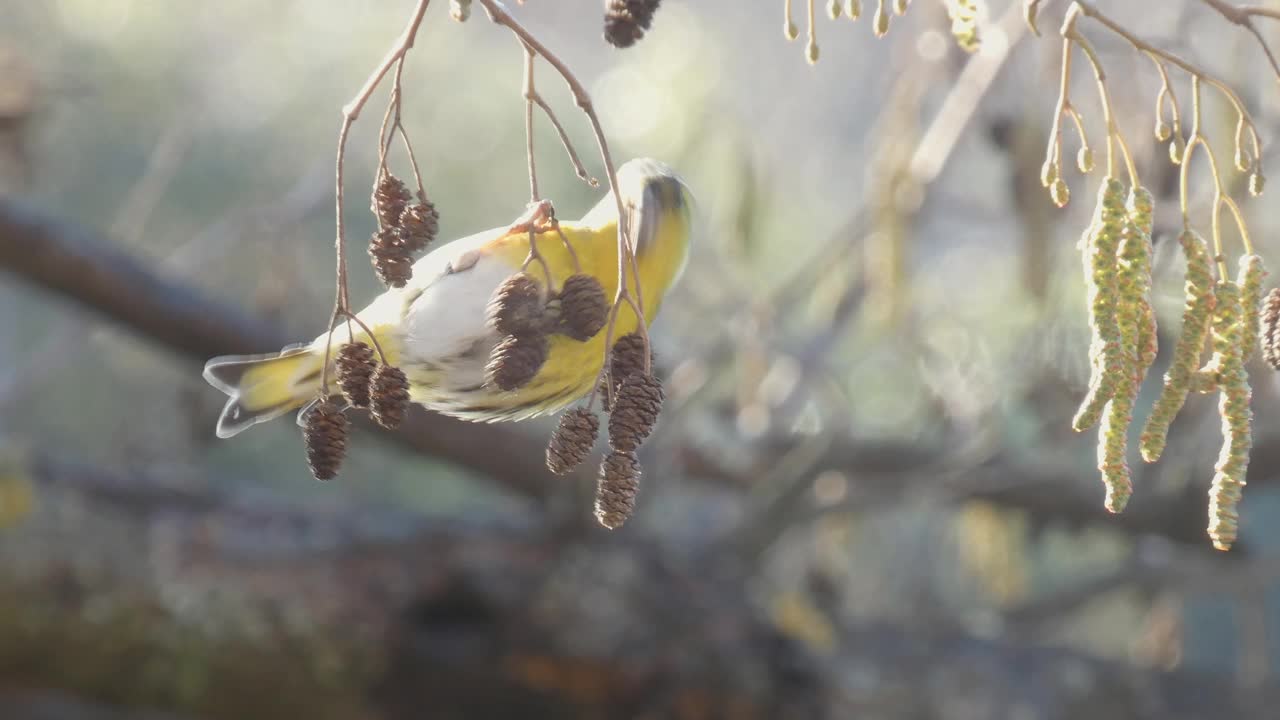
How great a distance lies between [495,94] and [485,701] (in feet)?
12.0

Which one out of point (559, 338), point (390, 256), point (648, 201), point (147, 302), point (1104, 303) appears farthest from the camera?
point (147, 302)

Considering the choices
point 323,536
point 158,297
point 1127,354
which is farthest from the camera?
point 323,536

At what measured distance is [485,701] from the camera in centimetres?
336

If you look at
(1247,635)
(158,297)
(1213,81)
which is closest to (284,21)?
(158,297)

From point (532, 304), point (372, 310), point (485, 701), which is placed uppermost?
point (532, 304)

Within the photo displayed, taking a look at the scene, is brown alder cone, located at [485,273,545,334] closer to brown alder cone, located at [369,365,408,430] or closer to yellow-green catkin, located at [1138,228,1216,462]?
brown alder cone, located at [369,365,408,430]

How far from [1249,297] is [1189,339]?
38 millimetres

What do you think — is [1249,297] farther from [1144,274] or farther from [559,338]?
[559,338]

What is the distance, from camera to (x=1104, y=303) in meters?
0.70

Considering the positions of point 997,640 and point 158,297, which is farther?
point 997,640

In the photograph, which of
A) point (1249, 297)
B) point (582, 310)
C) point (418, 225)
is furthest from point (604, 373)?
point (1249, 297)

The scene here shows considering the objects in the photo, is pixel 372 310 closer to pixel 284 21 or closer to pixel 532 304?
pixel 532 304

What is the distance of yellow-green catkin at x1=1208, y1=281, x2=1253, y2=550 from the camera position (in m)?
0.72

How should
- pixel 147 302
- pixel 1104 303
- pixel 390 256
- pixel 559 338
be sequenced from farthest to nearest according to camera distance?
1. pixel 147 302
2. pixel 559 338
3. pixel 390 256
4. pixel 1104 303
